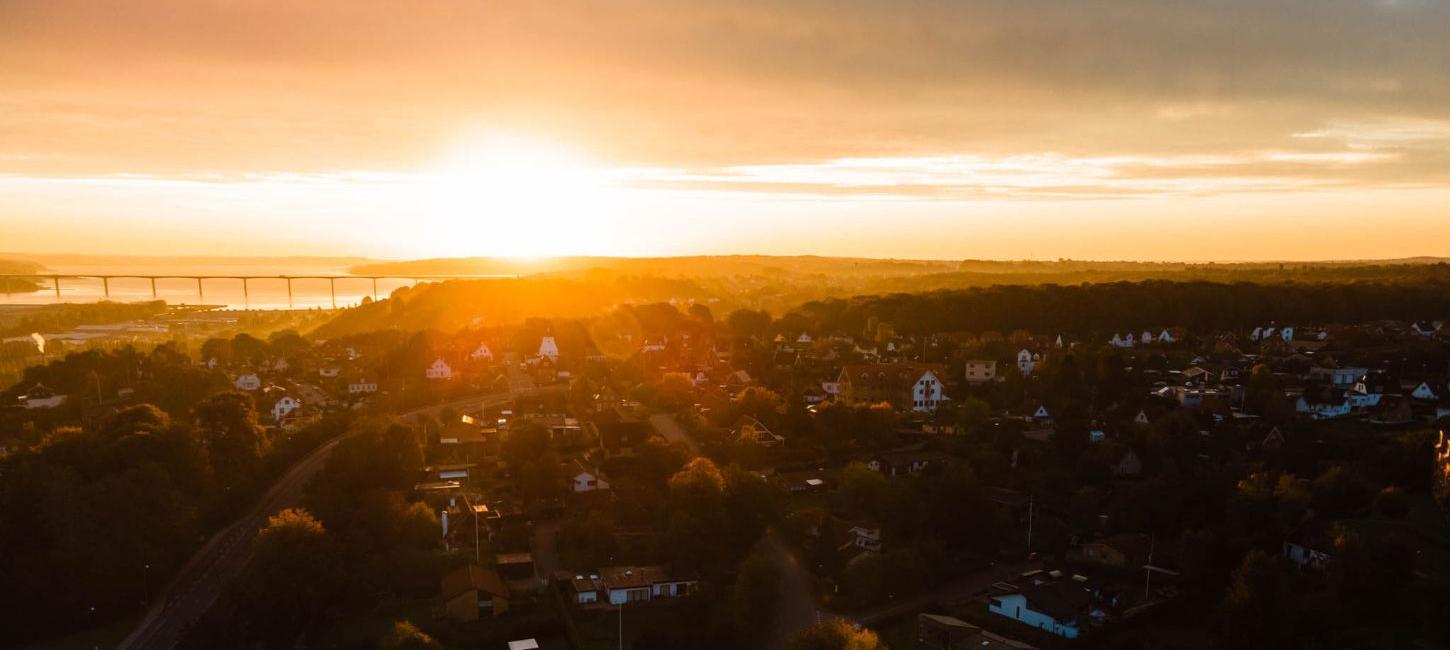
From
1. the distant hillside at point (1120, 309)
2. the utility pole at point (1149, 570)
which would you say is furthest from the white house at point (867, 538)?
the distant hillside at point (1120, 309)

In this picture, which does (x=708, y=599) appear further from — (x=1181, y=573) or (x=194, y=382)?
(x=194, y=382)

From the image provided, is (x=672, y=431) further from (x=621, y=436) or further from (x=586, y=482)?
(x=586, y=482)

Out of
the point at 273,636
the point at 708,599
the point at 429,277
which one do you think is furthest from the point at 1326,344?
the point at 429,277

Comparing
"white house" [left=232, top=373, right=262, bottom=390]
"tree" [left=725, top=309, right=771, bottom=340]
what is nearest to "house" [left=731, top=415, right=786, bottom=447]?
"white house" [left=232, top=373, right=262, bottom=390]

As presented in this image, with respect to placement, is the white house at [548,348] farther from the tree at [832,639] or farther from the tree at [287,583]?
the tree at [832,639]

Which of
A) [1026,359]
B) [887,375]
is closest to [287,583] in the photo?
[887,375]

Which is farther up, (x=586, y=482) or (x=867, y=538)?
(x=586, y=482)
